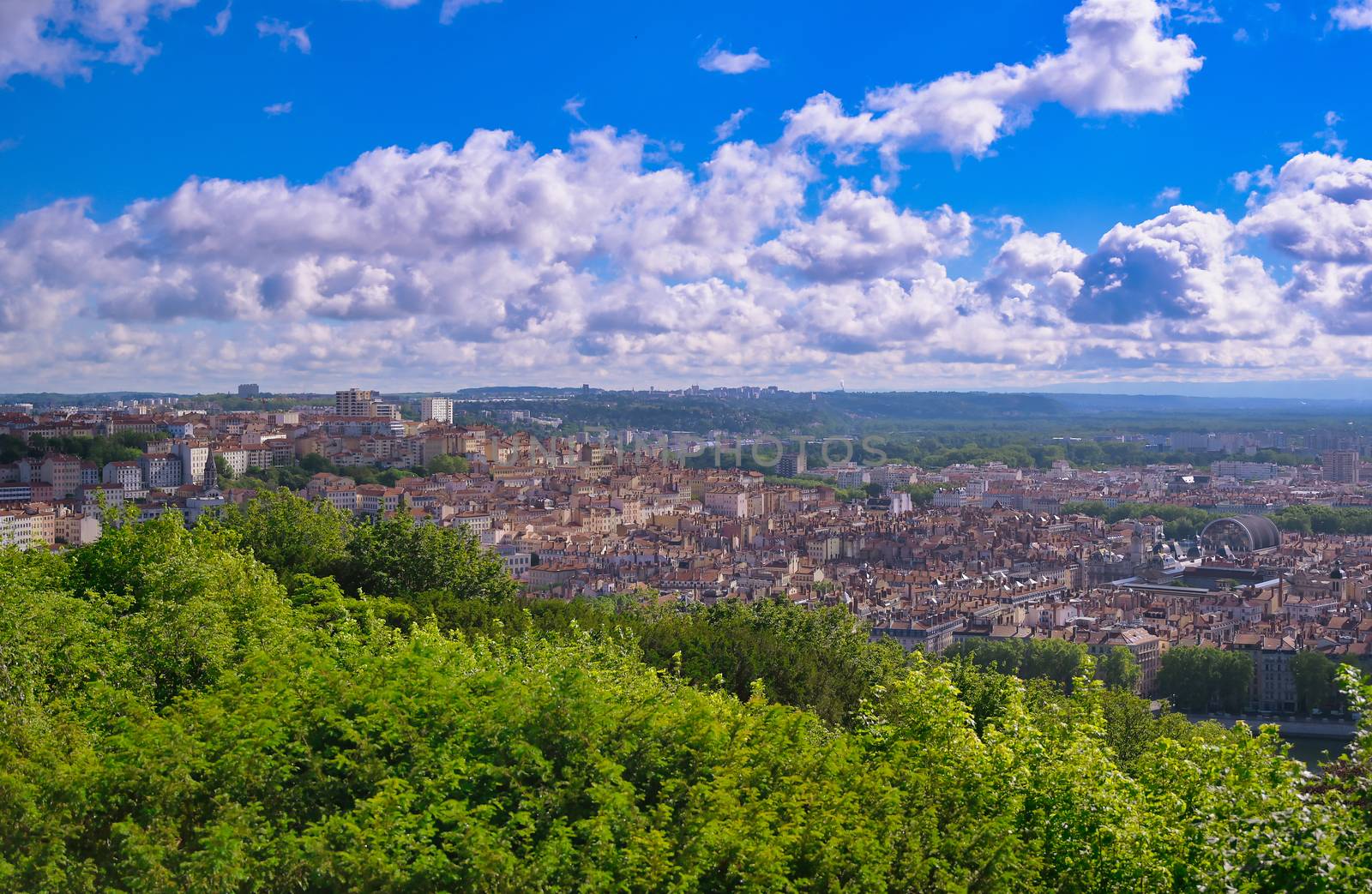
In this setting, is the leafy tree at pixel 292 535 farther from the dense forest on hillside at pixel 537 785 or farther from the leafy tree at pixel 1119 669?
the leafy tree at pixel 1119 669

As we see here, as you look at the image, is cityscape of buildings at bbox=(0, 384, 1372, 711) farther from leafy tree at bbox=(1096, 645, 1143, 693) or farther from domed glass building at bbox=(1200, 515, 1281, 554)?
leafy tree at bbox=(1096, 645, 1143, 693)

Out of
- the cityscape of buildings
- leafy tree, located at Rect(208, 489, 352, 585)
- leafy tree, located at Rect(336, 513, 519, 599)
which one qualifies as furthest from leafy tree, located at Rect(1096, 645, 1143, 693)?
leafy tree, located at Rect(208, 489, 352, 585)

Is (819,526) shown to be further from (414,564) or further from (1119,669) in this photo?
(414,564)

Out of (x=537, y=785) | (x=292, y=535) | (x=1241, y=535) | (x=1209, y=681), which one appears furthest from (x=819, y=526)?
(x=537, y=785)

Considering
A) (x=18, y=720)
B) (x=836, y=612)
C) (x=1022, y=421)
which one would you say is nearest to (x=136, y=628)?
(x=18, y=720)

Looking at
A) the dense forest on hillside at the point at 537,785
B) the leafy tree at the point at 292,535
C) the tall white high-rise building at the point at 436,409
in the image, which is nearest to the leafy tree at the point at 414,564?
the leafy tree at the point at 292,535

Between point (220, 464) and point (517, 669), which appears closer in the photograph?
point (517, 669)

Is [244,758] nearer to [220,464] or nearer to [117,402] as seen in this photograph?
[220,464]

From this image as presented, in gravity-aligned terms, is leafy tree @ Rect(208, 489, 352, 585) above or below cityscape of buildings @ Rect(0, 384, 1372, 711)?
above
